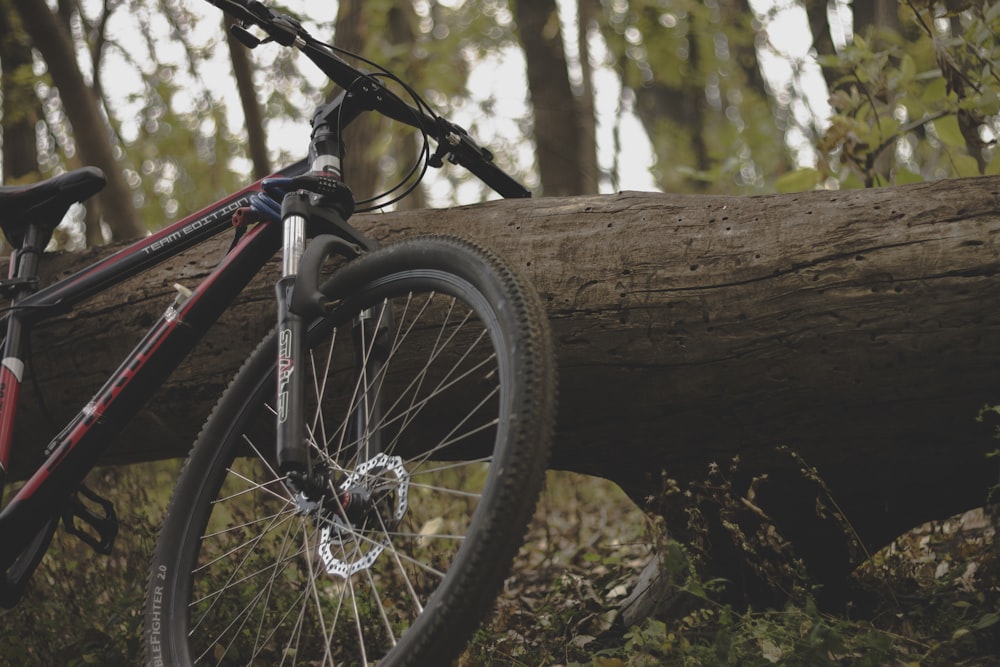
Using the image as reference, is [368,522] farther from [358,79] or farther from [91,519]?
[91,519]

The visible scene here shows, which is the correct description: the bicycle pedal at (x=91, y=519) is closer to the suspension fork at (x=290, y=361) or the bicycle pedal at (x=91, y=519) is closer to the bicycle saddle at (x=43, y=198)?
the bicycle saddle at (x=43, y=198)

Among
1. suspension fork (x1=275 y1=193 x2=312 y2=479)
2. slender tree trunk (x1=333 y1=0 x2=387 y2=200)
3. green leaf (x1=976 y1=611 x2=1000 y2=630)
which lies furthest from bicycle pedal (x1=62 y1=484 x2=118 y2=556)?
slender tree trunk (x1=333 y1=0 x2=387 y2=200)

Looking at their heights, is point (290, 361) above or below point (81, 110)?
below

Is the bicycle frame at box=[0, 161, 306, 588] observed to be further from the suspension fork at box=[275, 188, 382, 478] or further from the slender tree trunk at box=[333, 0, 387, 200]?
the slender tree trunk at box=[333, 0, 387, 200]

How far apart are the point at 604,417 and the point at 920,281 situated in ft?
2.82

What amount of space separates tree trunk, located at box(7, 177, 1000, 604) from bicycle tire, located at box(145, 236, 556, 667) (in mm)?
343

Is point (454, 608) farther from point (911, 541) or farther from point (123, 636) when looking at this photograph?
point (911, 541)

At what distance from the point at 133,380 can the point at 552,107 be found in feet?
16.4

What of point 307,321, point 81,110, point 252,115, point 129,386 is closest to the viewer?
point 307,321

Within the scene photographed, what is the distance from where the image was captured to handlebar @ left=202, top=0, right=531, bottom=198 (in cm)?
210

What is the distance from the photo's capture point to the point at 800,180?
3.20 metres

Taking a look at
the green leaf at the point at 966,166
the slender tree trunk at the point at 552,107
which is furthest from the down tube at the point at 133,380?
the slender tree trunk at the point at 552,107

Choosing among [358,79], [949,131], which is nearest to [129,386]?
[358,79]

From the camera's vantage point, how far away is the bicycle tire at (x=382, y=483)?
1.47 meters
